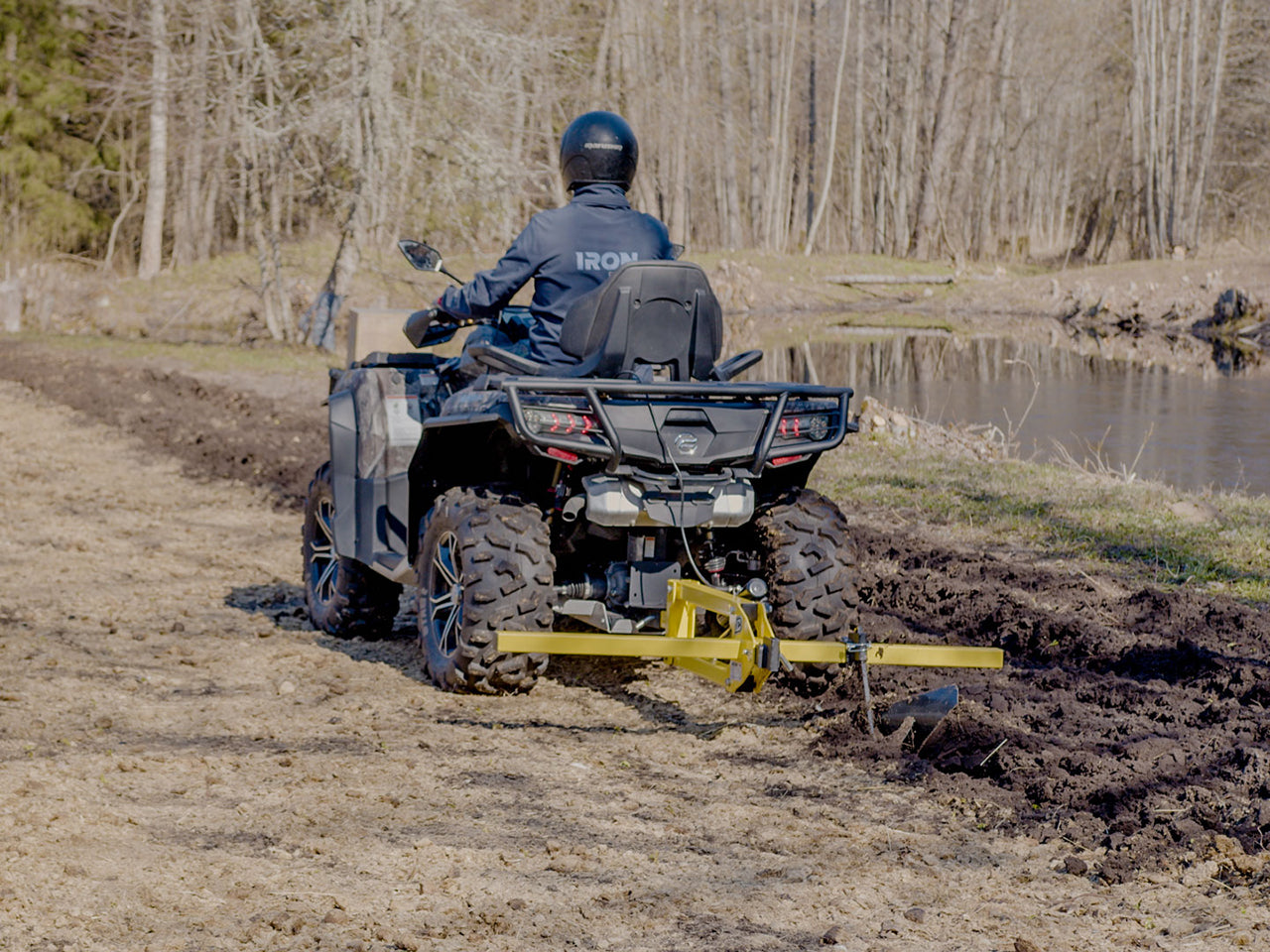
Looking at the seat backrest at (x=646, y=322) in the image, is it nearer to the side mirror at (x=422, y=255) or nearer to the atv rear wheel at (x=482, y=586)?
the atv rear wheel at (x=482, y=586)

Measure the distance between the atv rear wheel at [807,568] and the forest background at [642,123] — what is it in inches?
639

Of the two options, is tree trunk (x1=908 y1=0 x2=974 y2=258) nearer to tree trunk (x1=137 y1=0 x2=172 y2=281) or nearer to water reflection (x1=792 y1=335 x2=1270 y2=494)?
water reflection (x1=792 y1=335 x2=1270 y2=494)

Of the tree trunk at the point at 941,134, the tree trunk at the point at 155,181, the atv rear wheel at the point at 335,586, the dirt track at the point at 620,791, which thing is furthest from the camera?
the tree trunk at the point at 941,134

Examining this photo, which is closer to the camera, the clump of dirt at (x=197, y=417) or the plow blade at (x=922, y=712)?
the plow blade at (x=922, y=712)

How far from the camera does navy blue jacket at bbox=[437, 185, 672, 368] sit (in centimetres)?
579

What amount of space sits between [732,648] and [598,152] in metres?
2.07

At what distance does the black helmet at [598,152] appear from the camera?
19.5 feet

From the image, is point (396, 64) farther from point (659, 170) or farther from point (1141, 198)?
point (1141, 198)

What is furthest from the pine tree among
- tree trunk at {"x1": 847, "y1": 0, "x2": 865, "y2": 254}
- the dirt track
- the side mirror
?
the side mirror

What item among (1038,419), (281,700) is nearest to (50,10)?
(1038,419)

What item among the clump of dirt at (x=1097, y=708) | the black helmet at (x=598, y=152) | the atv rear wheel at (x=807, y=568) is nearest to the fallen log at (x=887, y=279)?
the clump of dirt at (x=1097, y=708)

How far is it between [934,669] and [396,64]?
18.0 m

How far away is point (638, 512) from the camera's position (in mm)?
5383

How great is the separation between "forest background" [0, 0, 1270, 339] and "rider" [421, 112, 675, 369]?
15443 millimetres
